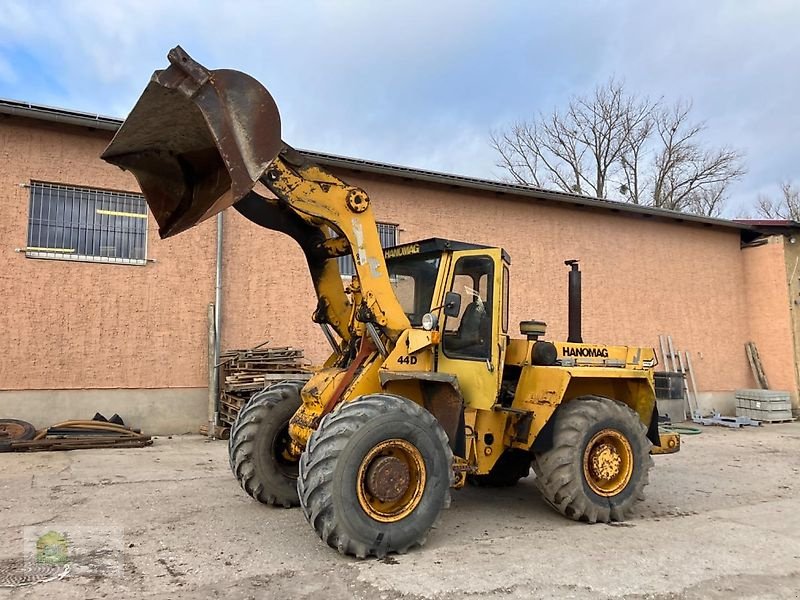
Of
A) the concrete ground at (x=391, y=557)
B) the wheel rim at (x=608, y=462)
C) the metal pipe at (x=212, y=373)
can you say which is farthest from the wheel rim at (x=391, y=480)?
the metal pipe at (x=212, y=373)

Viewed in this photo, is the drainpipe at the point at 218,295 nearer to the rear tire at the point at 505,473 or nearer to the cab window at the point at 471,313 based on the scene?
the rear tire at the point at 505,473

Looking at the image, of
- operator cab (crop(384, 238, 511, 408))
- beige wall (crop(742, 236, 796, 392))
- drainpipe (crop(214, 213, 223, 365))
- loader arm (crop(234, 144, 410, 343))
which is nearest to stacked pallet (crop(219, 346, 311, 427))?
drainpipe (crop(214, 213, 223, 365))

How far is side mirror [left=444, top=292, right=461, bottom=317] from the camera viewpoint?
229 inches

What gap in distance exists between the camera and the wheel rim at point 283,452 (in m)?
6.46

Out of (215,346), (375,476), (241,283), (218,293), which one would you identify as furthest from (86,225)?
(375,476)

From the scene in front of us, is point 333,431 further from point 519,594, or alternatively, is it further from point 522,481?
point 522,481

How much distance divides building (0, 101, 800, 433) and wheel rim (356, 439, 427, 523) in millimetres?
7933

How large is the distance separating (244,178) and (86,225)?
835 centimetres

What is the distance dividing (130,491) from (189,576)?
10.4ft

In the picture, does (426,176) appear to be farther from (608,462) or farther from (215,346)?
(608,462)

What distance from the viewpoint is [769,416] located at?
16906 mm

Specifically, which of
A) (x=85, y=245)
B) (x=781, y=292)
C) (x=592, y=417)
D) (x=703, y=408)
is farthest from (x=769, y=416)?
(x=85, y=245)

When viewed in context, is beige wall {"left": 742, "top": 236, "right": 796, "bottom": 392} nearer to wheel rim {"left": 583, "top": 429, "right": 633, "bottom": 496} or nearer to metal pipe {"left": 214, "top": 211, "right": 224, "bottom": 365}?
wheel rim {"left": 583, "top": 429, "right": 633, "bottom": 496}

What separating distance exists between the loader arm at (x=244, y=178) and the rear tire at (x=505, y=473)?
2737 millimetres
